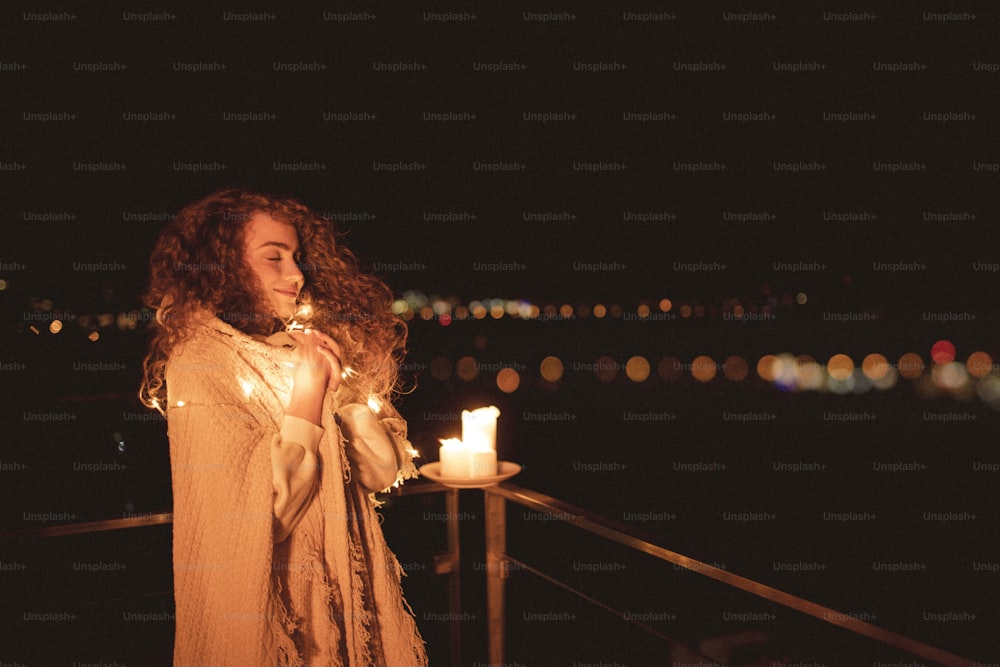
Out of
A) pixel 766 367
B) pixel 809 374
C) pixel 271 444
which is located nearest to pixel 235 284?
pixel 271 444

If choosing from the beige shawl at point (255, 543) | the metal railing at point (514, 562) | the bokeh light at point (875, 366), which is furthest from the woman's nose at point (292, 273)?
the bokeh light at point (875, 366)

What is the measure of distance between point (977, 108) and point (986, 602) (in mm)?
8364

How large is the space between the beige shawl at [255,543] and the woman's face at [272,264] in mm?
135

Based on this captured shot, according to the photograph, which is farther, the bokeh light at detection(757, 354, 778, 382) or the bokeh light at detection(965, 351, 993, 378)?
the bokeh light at detection(965, 351, 993, 378)

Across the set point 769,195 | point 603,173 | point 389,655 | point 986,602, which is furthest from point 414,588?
point 769,195

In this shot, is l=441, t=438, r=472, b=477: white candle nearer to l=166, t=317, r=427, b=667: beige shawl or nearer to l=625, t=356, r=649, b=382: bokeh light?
l=166, t=317, r=427, b=667: beige shawl

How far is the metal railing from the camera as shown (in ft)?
3.67

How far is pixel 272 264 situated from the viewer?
1714 mm

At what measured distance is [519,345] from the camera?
32781 mm

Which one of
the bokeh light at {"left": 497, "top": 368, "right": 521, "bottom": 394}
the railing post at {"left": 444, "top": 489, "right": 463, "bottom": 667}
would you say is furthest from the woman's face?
the bokeh light at {"left": 497, "top": 368, "right": 521, "bottom": 394}

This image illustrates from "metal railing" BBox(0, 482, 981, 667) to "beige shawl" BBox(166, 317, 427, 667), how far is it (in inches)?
20.1

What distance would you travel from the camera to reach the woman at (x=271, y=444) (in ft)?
4.44

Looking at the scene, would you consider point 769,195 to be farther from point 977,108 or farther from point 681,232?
point 977,108

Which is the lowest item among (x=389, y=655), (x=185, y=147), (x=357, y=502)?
(x=389, y=655)
